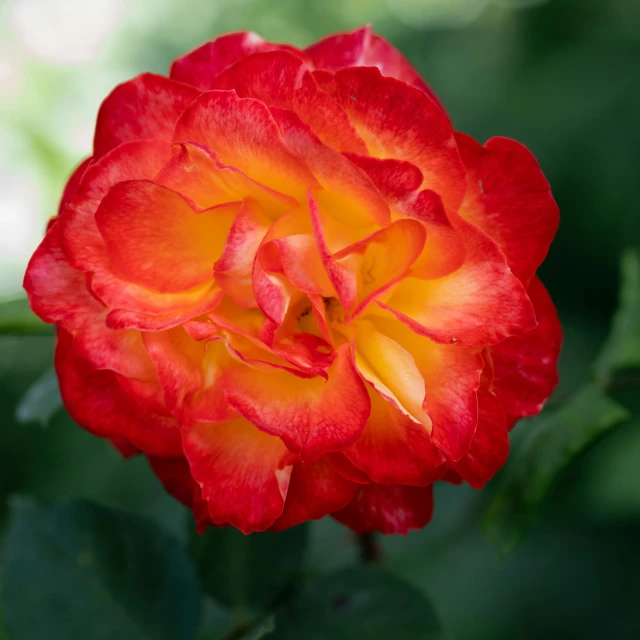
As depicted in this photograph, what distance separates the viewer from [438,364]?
1.88 feet

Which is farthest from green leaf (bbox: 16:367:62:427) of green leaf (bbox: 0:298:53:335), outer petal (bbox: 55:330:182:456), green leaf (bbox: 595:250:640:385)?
green leaf (bbox: 595:250:640:385)

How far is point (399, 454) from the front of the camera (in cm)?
56

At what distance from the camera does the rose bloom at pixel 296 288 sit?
0.53 meters

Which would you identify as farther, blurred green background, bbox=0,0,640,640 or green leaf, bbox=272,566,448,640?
blurred green background, bbox=0,0,640,640

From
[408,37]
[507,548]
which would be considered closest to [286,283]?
[507,548]

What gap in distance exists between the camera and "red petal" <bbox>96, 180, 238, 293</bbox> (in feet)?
1.84

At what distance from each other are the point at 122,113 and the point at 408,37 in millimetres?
1712

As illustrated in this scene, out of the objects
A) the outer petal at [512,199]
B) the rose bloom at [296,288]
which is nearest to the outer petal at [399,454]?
the rose bloom at [296,288]

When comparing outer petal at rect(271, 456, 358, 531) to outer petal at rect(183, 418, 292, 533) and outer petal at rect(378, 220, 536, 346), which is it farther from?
outer petal at rect(378, 220, 536, 346)

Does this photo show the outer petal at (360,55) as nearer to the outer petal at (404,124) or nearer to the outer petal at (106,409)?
the outer petal at (404,124)

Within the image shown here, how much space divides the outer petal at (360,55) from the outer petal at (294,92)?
4.2 inches

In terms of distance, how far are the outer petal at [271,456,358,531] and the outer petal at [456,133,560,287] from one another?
0.72ft

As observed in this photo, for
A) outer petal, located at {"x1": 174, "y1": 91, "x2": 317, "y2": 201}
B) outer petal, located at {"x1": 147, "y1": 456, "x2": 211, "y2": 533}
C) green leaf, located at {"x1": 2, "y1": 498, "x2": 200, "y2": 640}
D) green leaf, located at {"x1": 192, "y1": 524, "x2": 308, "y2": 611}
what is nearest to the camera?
outer petal, located at {"x1": 174, "y1": 91, "x2": 317, "y2": 201}

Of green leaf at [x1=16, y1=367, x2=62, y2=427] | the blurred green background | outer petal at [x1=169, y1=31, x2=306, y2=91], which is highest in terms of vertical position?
outer petal at [x1=169, y1=31, x2=306, y2=91]
